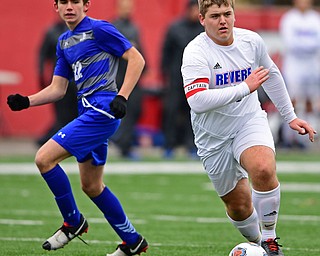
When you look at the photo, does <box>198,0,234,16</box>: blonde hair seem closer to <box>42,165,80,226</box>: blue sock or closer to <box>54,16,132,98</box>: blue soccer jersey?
<box>54,16,132,98</box>: blue soccer jersey

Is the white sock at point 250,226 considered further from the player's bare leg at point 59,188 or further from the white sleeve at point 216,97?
the player's bare leg at point 59,188

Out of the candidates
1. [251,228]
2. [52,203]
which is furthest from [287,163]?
[251,228]

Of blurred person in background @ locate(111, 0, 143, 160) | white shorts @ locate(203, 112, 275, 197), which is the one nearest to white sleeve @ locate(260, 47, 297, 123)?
white shorts @ locate(203, 112, 275, 197)

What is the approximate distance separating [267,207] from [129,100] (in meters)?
11.5

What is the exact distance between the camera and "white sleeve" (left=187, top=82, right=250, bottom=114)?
7406 mm

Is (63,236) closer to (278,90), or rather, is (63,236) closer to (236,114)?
(236,114)

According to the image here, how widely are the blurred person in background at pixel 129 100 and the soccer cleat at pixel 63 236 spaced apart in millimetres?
9682

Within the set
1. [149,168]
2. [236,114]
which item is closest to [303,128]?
[236,114]

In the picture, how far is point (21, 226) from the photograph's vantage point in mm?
10398

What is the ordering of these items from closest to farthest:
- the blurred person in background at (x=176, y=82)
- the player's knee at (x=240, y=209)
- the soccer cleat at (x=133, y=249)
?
the player's knee at (x=240, y=209), the soccer cleat at (x=133, y=249), the blurred person in background at (x=176, y=82)

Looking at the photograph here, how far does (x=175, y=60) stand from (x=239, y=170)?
11.1 m

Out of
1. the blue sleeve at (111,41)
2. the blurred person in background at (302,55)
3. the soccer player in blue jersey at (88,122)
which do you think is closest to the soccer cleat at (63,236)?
the soccer player in blue jersey at (88,122)

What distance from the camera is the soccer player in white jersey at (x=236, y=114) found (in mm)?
7496

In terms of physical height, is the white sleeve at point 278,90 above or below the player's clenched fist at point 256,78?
below
